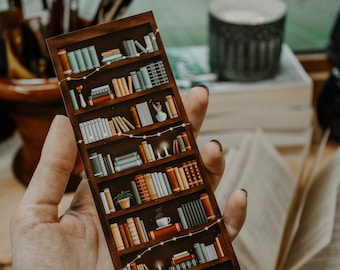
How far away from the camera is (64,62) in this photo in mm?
500

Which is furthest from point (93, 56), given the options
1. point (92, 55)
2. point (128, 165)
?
point (128, 165)

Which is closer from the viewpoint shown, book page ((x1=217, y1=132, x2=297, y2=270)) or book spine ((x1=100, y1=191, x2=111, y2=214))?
book spine ((x1=100, y1=191, x2=111, y2=214))

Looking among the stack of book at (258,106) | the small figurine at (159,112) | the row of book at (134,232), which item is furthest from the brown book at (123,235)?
the stack of book at (258,106)

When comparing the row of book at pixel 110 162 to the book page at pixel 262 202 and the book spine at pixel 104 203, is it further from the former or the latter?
the book page at pixel 262 202

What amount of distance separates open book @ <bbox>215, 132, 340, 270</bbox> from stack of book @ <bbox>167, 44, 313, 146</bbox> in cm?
5

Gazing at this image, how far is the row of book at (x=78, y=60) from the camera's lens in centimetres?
50

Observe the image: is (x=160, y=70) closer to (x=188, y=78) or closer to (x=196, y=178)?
(x=196, y=178)

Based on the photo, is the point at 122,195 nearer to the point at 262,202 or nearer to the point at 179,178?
the point at 179,178

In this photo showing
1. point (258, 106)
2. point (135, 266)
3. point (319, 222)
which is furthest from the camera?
point (258, 106)

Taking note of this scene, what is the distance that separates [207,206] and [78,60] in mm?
178

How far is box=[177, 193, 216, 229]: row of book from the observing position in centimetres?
52

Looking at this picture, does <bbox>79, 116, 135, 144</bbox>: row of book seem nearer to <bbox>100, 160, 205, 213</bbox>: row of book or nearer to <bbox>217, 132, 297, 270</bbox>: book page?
<bbox>100, 160, 205, 213</bbox>: row of book

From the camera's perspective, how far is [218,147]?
1.85ft

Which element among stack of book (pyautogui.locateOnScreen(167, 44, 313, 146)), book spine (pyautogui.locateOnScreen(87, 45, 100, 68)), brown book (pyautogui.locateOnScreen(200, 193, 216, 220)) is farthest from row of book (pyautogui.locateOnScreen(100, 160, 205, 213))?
stack of book (pyautogui.locateOnScreen(167, 44, 313, 146))
